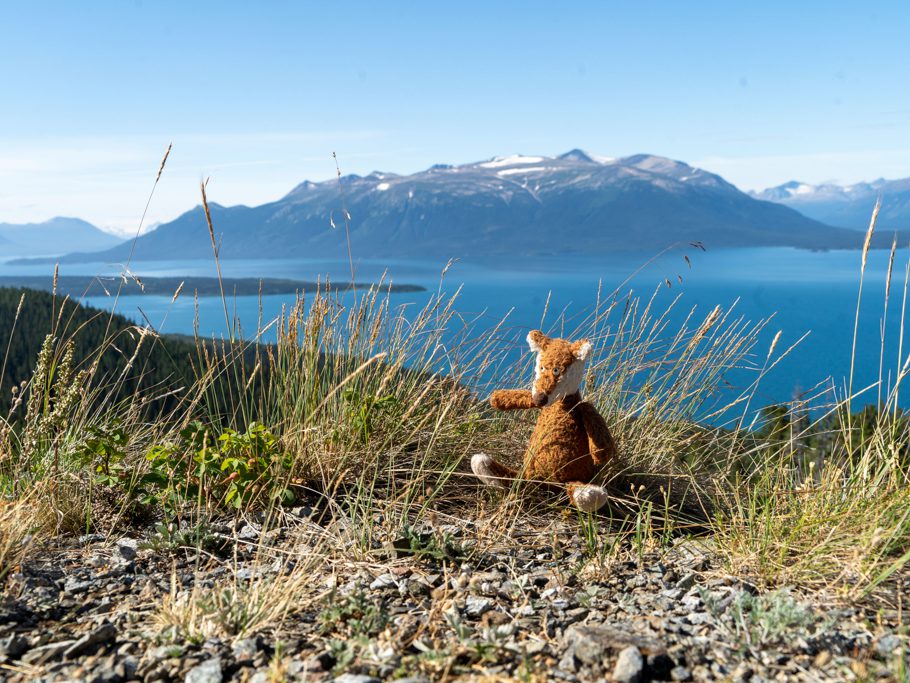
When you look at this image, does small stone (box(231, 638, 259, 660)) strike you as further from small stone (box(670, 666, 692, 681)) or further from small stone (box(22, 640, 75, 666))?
small stone (box(670, 666, 692, 681))

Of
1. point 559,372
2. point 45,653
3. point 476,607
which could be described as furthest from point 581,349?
point 45,653

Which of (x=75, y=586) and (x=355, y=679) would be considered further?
(x=75, y=586)

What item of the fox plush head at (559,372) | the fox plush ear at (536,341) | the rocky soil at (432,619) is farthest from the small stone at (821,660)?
the fox plush ear at (536,341)

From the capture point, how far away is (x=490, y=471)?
301 cm

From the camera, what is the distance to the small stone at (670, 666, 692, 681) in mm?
1795

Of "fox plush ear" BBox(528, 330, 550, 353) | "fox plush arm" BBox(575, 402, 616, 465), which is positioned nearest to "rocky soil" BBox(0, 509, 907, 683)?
"fox plush arm" BBox(575, 402, 616, 465)

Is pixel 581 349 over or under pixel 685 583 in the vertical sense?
over

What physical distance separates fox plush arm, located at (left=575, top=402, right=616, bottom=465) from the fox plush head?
11 centimetres

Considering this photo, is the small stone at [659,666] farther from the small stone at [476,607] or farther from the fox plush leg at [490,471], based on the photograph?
the fox plush leg at [490,471]

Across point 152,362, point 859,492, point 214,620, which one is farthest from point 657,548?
point 152,362

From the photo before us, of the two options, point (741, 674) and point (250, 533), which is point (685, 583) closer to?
point (741, 674)

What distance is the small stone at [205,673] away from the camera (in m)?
1.79

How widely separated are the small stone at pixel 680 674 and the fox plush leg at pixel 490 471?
46.4 inches

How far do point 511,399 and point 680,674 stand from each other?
1.59 meters
